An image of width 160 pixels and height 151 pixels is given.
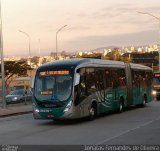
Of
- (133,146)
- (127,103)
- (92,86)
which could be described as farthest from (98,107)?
(133,146)

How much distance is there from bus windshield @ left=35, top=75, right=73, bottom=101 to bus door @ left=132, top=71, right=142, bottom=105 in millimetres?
10615

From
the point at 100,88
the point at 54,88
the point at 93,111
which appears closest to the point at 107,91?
the point at 100,88

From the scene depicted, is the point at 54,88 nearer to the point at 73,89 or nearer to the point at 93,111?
the point at 73,89

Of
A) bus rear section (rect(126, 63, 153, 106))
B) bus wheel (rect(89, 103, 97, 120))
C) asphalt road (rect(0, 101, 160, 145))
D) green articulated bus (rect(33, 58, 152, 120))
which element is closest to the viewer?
asphalt road (rect(0, 101, 160, 145))

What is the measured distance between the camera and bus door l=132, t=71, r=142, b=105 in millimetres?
31359

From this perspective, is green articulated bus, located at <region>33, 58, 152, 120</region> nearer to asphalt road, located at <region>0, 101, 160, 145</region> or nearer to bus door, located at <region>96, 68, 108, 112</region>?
bus door, located at <region>96, 68, 108, 112</region>

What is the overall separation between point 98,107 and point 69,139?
847cm

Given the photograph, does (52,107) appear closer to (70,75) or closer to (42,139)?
(70,75)

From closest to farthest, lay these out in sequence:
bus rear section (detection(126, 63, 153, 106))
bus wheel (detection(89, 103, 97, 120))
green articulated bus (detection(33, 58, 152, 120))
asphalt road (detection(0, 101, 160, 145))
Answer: asphalt road (detection(0, 101, 160, 145)) < green articulated bus (detection(33, 58, 152, 120)) < bus wheel (detection(89, 103, 97, 120)) < bus rear section (detection(126, 63, 153, 106))

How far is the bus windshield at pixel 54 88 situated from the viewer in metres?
21.0

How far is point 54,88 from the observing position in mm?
21141

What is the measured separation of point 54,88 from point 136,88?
38.6 feet

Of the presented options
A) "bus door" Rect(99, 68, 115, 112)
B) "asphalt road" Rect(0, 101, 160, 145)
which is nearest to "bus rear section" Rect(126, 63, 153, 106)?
"bus door" Rect(99, 68, 115, 112)

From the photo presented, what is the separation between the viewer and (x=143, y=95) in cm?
3353
